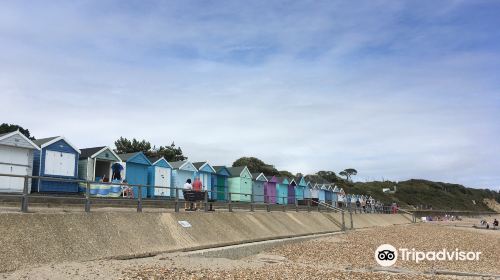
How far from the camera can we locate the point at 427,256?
1683cm

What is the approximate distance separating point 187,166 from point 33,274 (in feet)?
79.4

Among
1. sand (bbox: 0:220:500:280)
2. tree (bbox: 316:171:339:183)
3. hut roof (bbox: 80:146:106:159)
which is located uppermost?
tree (bbox: 316:171:339:183)

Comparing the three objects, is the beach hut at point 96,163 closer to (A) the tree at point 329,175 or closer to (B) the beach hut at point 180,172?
(B) the beach hut at point 180,172

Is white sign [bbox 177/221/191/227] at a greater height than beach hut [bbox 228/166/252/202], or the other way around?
beach hut [bbox 228/166/252/202]

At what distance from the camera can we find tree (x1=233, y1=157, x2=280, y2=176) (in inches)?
3029

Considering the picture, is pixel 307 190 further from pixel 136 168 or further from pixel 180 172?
pixel 136 168

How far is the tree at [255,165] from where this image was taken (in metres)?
76.9

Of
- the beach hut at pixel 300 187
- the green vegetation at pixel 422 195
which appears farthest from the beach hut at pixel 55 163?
the green vegetation at pixel 422 195

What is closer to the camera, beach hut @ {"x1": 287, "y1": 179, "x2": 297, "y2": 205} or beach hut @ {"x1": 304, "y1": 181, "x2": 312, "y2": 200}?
beach hut @ {"x1": 287, "y1": 179, "x2": 297, "y2": 205}

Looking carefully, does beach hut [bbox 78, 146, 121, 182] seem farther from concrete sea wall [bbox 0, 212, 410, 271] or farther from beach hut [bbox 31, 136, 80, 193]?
concrete sea wall [bbox 0, 212, 410, 271]

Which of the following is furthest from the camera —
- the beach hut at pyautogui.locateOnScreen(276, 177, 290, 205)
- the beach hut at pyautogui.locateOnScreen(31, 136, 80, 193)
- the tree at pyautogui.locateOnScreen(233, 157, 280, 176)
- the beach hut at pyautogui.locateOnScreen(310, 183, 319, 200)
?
the tree at pyautogui.locateOnScreen(233, 157, 280, 176)

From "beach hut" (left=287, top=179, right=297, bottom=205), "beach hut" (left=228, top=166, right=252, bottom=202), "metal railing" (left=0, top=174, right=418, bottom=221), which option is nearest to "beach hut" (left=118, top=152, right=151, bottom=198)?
"metal railing" (left=0, top=174, right=418, bottom=221)

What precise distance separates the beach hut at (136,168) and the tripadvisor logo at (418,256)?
16.5 m

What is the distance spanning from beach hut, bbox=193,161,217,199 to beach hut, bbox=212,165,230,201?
80 centimetres
